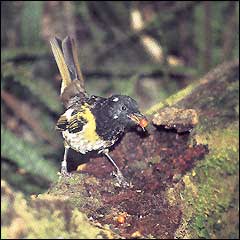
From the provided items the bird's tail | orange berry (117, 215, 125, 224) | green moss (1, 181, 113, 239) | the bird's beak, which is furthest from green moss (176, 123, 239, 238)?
the bird's tail

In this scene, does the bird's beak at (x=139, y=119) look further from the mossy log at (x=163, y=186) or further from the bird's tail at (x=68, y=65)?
the bird's tail at (x=68, y=65)

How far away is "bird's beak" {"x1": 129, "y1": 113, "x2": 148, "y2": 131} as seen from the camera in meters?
2.85

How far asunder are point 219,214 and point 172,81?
3.79m

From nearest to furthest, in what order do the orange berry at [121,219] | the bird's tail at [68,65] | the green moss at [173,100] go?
the orange berry at [121,219], the green moss at [173,100], the bird's tail at [68,65]

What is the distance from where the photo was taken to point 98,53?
238 inches

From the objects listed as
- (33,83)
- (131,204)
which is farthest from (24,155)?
(131,204)

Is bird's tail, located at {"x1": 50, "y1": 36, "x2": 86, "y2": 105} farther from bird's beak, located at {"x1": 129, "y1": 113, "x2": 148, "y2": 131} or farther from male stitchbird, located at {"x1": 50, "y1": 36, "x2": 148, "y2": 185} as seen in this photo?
bird's beak, located at {"x1": 129, "y1": 113, "x2": 148, "y2": 131}

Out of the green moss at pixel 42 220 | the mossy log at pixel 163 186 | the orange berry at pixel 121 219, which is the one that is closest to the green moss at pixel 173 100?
the mossy log at pixel 163 186

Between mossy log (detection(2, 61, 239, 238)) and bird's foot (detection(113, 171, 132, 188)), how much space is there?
0.03 m

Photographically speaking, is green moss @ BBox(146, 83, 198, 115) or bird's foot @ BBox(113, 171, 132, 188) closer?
bird's foot @ BBox(113, 171, 132, 188)

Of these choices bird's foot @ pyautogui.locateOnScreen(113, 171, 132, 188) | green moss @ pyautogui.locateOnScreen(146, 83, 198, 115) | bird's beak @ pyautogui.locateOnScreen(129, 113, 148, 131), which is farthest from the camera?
green moss @ pyautogui.locateOnScreen(146, 83, 198, 115)

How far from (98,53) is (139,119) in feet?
10.7

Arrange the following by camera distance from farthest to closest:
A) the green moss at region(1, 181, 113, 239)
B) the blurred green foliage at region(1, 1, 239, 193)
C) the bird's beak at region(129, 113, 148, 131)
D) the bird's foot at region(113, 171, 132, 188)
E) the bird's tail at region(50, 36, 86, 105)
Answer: the blurred green foliage at region(1, 1, 239, 193) < the bird's tail at region(50, 36, 86, 105) < the bird's beak at region(129, 113, 148, 131) < the bird's foot at region(113, 171, 132, 188) < the green moss at region(1, 181, 113, 239)

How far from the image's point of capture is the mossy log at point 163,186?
1.83 meters
